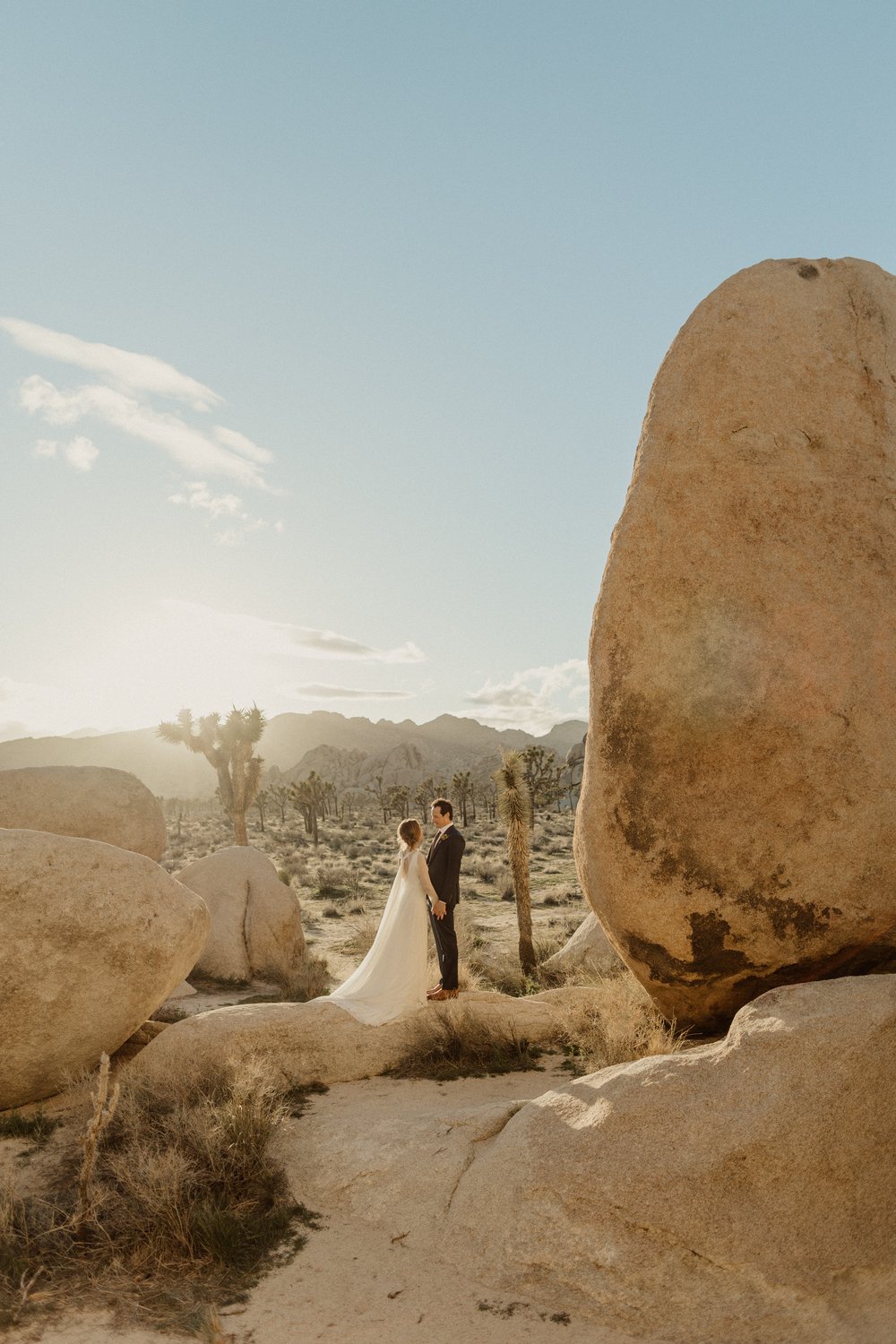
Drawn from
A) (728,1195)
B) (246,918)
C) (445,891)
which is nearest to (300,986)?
(246,918)

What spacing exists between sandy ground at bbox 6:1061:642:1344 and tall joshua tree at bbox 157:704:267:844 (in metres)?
17.0

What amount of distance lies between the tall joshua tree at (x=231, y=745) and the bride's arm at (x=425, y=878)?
50.2ft

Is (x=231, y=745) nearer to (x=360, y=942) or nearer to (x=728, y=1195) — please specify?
(x=360, y=942)

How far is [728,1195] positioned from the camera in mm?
4445

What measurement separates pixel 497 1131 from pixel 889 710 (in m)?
3.62

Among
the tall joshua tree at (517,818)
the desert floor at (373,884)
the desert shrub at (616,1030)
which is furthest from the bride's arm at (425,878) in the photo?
the tall joshua tree at (517,818)

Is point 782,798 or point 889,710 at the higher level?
point 889,710

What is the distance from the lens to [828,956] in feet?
18.9

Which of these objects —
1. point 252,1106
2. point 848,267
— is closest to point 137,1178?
point 252,1106

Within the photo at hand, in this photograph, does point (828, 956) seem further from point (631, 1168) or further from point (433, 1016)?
point (433, 1016)

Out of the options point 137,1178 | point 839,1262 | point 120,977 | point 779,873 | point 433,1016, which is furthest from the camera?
point 433,1016

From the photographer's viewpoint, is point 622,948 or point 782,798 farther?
point 622,948

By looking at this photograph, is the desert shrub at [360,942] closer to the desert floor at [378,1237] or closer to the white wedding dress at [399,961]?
the white wedding dress at [399,961]

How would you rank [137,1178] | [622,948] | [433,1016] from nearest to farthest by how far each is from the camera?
[137,1178]
[622,948]
[433,1016]
